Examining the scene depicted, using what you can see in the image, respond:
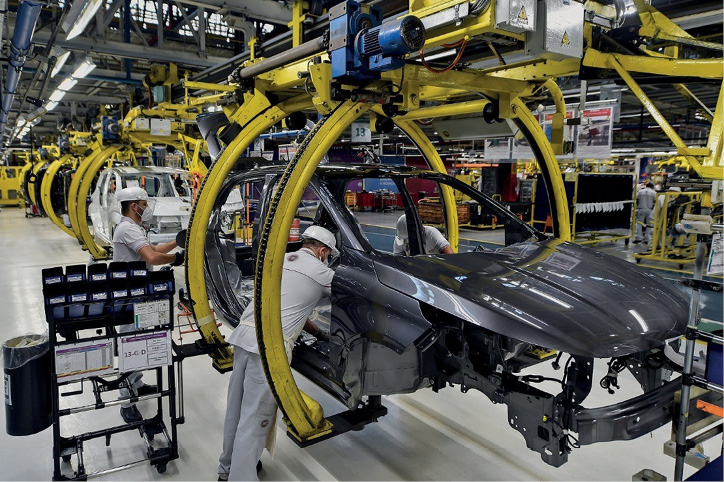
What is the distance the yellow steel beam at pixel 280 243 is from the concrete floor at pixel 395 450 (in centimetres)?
69

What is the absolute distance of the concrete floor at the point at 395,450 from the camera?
9.99ft

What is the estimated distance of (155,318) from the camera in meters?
3.06

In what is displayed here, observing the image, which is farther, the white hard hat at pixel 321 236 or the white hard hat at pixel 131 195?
the white hard hat at pixel 131 195

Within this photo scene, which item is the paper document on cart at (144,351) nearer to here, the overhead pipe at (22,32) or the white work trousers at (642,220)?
the overhead pipe at (22,32)

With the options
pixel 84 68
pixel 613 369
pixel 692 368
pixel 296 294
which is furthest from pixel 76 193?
pixel 692 368

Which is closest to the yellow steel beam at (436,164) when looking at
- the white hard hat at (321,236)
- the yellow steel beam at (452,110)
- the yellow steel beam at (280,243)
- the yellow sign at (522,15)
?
the yellow steel beam at (452,110)

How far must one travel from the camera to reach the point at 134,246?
4.06 m

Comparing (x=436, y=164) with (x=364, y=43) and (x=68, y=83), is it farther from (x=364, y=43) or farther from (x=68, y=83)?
(x=68, y=83)

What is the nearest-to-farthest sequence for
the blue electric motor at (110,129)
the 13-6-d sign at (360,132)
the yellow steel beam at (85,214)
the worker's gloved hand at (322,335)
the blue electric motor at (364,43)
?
1. the blue electric motor at (364,43)
2. the worker's gloved hand at (322,335)
3. the 13-6-d sign at (360,132)
4. the blue electric motor at (110,129)
5. the yellow steel beam at (85,214)

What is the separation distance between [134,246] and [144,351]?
1.30 meters

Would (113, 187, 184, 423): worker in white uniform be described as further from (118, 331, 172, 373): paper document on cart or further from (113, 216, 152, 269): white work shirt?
(118, 331, 172, 373): paper document on cart

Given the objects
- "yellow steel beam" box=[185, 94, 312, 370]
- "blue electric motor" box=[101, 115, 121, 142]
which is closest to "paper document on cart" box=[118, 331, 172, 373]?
"yellow steel beam" box=[185, 94, 312, 370]

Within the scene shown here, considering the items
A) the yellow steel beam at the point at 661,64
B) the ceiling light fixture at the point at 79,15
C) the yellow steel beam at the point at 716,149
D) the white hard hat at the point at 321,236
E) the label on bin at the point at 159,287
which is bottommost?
the label on bin at the point at 159,287

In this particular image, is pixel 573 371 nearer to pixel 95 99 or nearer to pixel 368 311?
pixel 368 311
